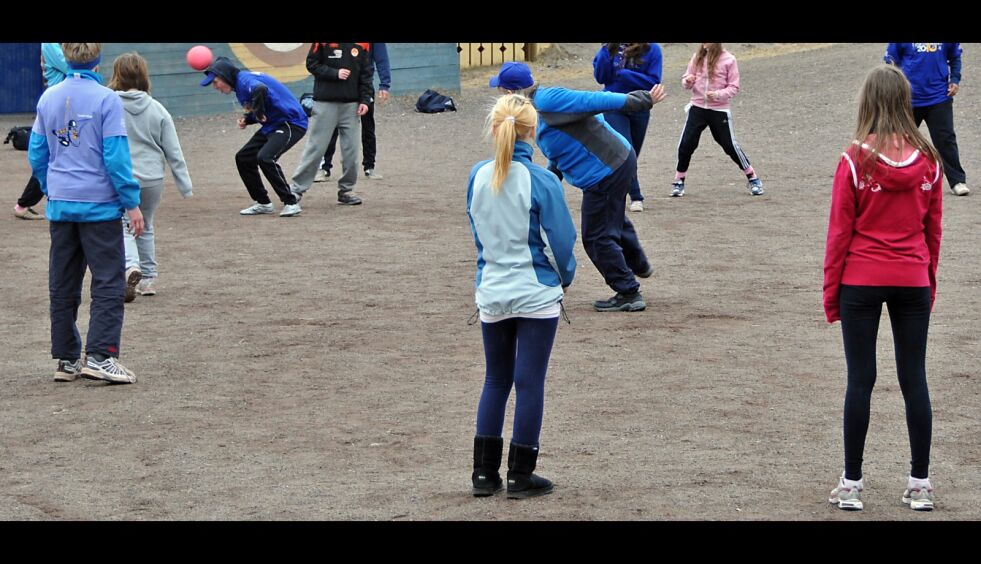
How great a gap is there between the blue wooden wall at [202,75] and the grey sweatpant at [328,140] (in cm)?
761

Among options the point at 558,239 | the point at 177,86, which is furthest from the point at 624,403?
the point at 177,86

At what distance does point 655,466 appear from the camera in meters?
5.77

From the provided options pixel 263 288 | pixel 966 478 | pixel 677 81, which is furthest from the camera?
pixel 677 81

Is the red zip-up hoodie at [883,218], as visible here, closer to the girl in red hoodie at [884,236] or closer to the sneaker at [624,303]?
the girl in red hoodie at [884,236]

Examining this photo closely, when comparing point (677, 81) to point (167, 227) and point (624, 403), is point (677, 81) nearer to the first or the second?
point (167, 227)

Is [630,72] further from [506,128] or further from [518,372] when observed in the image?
[518,372]

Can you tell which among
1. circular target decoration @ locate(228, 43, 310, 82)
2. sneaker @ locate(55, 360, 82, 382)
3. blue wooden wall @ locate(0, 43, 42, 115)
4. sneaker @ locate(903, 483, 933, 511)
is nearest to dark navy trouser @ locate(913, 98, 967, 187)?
sneaker @ locate(903, 483, 933, 511)

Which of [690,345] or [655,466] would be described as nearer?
[655,466]

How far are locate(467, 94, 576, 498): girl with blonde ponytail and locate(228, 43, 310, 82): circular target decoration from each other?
16.3m

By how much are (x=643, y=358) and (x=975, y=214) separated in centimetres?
570

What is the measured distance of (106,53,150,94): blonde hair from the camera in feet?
29.8

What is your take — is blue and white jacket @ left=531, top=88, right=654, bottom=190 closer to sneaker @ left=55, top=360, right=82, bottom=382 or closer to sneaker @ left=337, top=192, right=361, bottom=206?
sneaker @ left=55, top=360, right=82, bottom=382

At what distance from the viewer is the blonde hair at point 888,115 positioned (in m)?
4.98

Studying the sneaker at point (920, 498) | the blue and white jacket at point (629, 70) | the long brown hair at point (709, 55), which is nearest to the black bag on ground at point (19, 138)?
the blue and white jacket at point (629, 70)
